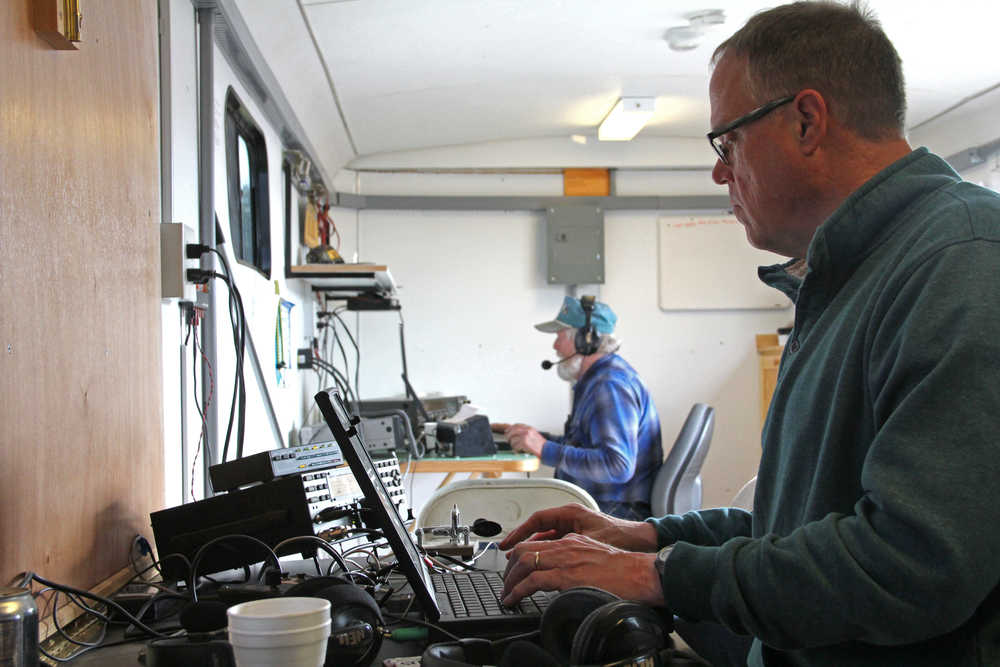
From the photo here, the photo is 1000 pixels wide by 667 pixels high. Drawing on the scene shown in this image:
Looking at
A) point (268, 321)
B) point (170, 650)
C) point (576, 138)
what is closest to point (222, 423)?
point (268, 321)

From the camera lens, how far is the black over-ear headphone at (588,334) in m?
3.74

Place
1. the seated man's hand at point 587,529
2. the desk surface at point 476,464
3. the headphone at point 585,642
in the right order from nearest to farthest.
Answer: the headphone at point 585,642
the seated man's hand at point 587,529
the desk surface at point 476,464

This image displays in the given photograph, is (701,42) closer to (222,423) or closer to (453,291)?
(453,291)

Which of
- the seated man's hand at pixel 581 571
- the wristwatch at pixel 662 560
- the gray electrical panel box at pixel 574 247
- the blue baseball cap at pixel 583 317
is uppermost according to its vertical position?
the gray electrical panel box at pixel 574 247

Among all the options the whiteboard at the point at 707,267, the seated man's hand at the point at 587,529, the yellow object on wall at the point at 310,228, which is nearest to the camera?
the seated man's hand at the point at 587,529

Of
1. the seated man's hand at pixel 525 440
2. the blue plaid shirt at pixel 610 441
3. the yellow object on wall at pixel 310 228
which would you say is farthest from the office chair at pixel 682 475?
the yellow object on wall at pixel 310 228

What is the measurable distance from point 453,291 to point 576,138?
122 cm

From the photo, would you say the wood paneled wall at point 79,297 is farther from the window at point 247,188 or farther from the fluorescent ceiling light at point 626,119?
the fluorescent ceiling light at point 626,119

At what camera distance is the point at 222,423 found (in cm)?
250

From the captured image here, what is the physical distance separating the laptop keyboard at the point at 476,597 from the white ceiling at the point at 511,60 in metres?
1.90

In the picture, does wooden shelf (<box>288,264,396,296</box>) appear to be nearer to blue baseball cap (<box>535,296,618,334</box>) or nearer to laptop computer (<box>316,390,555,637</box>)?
blue baseball cap (<box>535,296,618,334</box>)

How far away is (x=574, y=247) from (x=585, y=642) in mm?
4505

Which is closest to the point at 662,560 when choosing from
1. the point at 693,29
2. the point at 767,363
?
the point at 693,29

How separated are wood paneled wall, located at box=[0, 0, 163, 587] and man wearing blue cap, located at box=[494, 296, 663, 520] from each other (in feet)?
6.26
